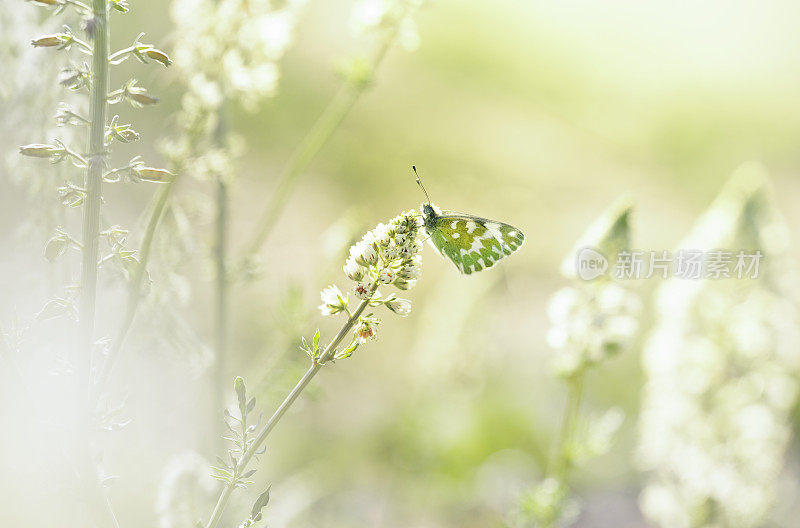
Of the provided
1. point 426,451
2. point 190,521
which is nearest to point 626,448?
point 426,451

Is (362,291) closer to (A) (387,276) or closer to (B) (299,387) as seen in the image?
(A) (387,276)

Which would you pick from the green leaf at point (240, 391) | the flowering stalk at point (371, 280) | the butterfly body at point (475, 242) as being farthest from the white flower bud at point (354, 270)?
the butterfly body at point (475, 242)

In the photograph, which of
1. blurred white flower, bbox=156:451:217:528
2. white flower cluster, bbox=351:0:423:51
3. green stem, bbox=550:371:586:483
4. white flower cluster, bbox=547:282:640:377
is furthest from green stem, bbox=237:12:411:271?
green stem, bbox=550:371:586:483

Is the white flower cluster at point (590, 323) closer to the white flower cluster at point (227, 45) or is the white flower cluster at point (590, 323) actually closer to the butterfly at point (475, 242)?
the butterfly at point (475, 242)

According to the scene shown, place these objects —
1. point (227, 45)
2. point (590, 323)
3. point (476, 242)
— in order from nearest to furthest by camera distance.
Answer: point (476, 242), point (227, 45), point (590, 323)

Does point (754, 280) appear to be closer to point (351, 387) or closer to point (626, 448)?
point (626, 448)

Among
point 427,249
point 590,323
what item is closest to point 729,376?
point 590,323

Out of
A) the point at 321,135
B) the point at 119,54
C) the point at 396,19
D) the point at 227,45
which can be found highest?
the point at 396,19
